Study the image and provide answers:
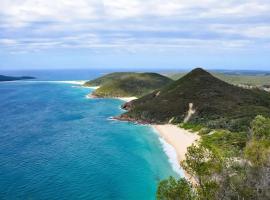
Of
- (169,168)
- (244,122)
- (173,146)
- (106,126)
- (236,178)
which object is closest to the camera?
(236,178)

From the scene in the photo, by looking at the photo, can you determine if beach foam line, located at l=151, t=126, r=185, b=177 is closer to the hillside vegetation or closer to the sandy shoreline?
the sandy shoreline

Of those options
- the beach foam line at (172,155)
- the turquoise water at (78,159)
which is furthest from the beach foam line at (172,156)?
the turquoise water at (78,159)

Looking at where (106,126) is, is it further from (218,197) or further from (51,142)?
(218,197)

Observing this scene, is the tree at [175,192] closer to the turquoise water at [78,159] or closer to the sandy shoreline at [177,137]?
the turquoise water at [78,159]

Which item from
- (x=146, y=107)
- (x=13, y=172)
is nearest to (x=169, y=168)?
(x=13, y=172)

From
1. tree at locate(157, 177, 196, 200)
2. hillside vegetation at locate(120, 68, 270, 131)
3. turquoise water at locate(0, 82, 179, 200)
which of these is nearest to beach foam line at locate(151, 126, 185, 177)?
turquoise water at locate(0, 82, 179, 200)

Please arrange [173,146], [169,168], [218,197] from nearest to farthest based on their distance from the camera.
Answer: [218,197] < [169,168] < [173,146]

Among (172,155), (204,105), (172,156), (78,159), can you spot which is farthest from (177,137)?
(78,159)
